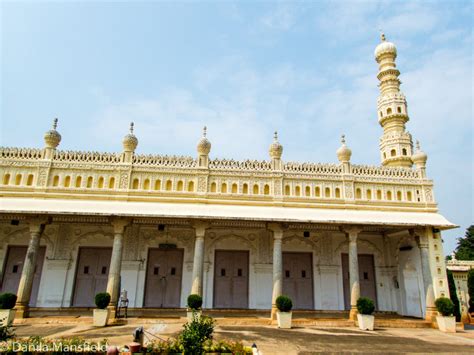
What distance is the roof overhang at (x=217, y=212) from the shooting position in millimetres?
14281

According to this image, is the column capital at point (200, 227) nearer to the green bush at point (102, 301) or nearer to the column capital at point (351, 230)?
the green bush at point (102, 301)

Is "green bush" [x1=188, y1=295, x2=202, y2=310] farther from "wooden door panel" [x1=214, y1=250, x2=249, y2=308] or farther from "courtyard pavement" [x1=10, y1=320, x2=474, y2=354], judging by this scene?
"wooden door panel" [x1=214, y1=250, x2=249, y2=308]

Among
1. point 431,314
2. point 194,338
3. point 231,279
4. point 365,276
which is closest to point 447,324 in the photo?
point 431,314

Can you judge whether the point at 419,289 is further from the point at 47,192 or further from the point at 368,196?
the point at 47,192

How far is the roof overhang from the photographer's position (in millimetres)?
14281

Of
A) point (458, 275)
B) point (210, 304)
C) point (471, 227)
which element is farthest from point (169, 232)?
point (471, 227)

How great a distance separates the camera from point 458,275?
24.6m

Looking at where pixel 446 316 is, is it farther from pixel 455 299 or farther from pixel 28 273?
pixel 28 273

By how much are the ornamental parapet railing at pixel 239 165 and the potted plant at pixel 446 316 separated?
30.6ft

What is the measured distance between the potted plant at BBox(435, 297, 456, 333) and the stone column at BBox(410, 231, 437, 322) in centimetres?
50

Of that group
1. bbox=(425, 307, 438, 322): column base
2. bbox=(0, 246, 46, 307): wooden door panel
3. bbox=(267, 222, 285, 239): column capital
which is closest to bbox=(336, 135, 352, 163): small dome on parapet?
bbox=(267, 222, 285, 239): column capital

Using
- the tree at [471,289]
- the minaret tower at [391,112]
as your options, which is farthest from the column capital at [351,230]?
the tree at [471,289]

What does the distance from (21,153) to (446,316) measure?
795 inches

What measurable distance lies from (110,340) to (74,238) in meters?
8.07
